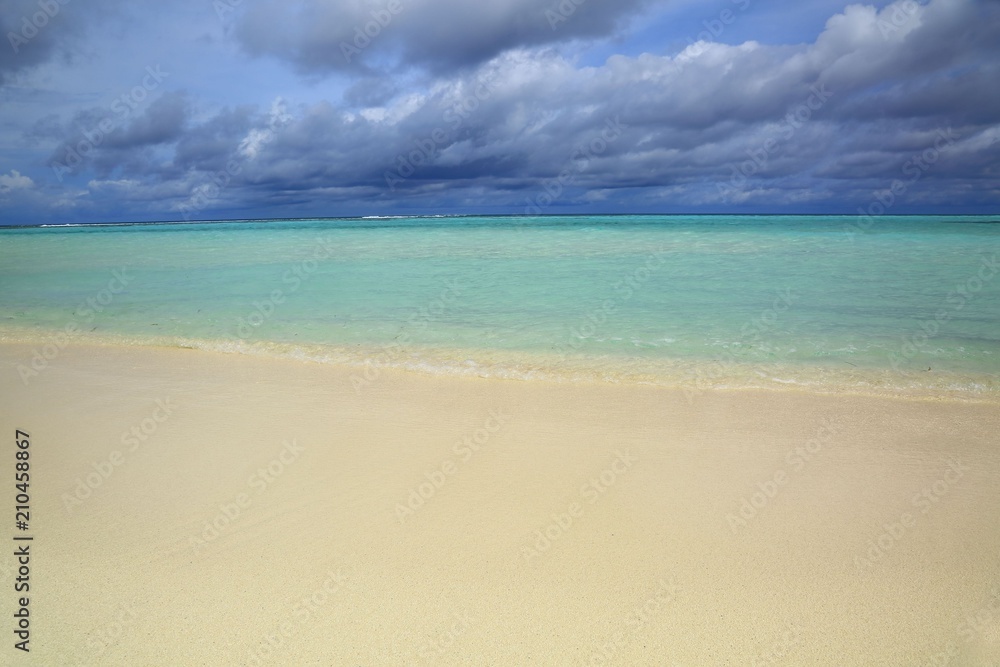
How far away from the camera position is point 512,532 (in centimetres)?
297

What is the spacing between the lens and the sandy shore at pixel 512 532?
7.45 feet

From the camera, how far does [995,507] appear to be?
3.19 metres

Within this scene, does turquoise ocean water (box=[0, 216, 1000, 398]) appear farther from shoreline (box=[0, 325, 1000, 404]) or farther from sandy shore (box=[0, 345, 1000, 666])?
sandy shore (box=[0, 345, 1000, 666])

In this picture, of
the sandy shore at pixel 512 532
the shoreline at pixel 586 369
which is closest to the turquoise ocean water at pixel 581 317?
the shoreline at pixel 586 369

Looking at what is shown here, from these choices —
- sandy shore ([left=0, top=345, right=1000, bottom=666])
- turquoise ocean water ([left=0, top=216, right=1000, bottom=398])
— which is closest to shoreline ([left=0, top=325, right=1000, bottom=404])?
turquoise ocean water ([left=0, top=216, right=1000, bottom=398])

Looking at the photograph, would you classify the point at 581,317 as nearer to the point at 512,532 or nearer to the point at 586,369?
the point at 586,369

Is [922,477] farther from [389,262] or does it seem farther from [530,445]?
[389,262]

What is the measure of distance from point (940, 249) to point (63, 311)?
1167 inches

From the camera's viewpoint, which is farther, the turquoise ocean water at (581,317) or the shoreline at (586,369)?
the turquoise ocean water at (581,317)

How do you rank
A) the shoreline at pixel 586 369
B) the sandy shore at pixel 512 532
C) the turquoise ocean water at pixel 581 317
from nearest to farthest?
1. the sandy shore at pixel 512 532
2. the shoreline at pixel 586 369
3. the turquoise ocean water at pixel 581 317

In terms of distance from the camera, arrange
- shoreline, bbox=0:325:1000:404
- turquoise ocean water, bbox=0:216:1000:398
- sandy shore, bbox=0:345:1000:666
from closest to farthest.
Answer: sandy shore, bbox=0:345:1000:666
shoreline, bbox=0:325:1000:404
turquoise ocean water, bbox=0:216:1000:398

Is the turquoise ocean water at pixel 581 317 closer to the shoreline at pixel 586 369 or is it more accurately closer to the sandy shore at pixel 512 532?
the shoreline at pixel 586 369

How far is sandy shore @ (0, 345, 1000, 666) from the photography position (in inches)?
89.4

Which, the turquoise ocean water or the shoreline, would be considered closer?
the shoreline
